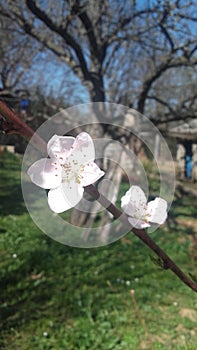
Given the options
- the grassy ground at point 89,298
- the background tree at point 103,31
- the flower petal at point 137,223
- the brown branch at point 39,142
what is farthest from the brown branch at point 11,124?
the background tree at point 103,31

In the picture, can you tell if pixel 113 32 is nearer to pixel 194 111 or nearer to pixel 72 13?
pixel 72 13

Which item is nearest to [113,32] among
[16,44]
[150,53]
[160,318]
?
[150,53]

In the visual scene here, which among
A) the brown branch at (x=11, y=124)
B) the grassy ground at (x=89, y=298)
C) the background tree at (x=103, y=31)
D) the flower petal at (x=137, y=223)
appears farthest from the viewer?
the background tree at (x=103, y=31)

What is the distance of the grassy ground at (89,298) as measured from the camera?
231 cm

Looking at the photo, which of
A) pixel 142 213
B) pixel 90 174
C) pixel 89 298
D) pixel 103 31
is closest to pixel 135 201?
pixel 142 213

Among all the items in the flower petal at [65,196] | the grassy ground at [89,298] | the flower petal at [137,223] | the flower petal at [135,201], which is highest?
the flower petal at [65,196]

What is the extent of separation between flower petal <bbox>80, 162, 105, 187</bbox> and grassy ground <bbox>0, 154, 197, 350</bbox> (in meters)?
1.49

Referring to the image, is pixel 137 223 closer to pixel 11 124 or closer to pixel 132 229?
pixel 132 229

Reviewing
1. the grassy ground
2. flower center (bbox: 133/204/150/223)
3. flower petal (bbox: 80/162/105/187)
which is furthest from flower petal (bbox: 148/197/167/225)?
the grassy ground

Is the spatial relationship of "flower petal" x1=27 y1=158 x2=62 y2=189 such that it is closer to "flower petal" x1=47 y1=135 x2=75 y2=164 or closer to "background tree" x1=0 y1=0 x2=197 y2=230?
"flower petal" x1=47 y1=135 x2=75 y2=164

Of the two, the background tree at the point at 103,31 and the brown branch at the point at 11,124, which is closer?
the brown branch at the point at 11,124

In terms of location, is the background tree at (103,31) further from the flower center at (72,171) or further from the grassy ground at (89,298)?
the flower center at (72,171)

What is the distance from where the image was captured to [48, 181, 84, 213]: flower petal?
309mm

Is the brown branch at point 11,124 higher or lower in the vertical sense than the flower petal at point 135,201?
higher
